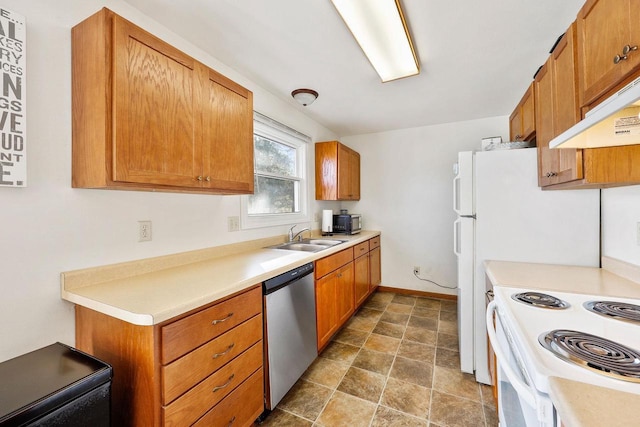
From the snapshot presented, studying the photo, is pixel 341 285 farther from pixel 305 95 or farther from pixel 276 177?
pixel 305 95

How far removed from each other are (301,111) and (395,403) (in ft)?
9.32

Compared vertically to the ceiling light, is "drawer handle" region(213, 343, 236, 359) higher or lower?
lower

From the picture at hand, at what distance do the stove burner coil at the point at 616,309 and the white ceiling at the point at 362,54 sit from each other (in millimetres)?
1550

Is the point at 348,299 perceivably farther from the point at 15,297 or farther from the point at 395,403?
the point at 15,297

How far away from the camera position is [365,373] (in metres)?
2.01

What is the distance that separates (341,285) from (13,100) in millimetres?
2343

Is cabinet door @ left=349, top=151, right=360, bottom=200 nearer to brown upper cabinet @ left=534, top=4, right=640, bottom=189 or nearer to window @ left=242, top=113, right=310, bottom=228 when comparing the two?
window @ left=242, top=113, right=310, bottom=228

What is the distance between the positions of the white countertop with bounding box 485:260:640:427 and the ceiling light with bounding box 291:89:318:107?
6.62 feet

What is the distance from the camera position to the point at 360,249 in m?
3.08

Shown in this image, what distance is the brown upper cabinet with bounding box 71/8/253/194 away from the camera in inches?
44.3

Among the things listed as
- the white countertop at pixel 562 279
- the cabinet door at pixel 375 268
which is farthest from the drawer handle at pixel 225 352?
the cabinet door at pixel 375 268

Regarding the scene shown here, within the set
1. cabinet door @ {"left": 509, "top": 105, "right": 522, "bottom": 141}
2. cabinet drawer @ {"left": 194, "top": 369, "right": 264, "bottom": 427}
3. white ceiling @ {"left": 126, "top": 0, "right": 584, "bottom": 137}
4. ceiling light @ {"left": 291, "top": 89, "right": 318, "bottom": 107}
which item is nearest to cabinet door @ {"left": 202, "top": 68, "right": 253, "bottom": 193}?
white ceiling @ {"left": 126, "top": 0, "right": 584, "bottom": 137}

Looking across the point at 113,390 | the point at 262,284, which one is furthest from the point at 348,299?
the point at 113,390

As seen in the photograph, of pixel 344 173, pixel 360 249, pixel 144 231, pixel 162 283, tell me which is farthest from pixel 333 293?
pixel 344 173
